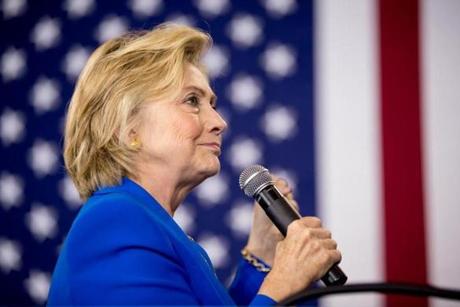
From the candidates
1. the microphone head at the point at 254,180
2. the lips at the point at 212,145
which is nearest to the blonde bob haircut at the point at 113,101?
the lips at the point at 212,145

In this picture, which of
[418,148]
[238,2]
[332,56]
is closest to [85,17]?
[238,2]

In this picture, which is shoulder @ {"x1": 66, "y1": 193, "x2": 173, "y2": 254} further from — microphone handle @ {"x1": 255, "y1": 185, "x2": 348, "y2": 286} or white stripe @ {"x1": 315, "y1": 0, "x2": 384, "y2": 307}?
white stripe @ {"x1": 315, "y1": 0, "x2": 384, "y2": 307}

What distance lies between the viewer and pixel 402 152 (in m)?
1.81

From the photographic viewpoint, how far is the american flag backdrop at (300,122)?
5.89 ft

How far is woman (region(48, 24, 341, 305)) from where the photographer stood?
2.69 ft

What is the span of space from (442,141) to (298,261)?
3.67 feet

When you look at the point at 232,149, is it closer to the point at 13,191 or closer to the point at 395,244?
the point at 395,244

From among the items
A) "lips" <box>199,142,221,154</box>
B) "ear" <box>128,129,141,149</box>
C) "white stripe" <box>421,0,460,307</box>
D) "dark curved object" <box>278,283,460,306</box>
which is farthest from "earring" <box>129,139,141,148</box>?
"white stripe" <box>421,0,460,307</box>

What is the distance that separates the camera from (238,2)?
6.85 ft

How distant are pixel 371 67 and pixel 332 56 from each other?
0.14 m

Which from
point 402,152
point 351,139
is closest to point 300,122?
point 351,139

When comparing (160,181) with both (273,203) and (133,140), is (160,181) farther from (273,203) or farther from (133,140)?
(273,203)

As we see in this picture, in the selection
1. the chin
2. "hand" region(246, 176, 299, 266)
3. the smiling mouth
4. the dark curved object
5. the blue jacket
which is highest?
the dark curved object

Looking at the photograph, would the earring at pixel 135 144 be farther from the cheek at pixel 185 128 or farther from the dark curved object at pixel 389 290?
the dark curved object at pixel 389 290
